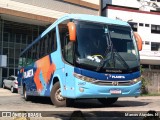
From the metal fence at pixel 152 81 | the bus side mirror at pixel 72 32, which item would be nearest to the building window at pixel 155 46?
the metal fence at pixel 152 81

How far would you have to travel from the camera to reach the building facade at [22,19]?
139 ft

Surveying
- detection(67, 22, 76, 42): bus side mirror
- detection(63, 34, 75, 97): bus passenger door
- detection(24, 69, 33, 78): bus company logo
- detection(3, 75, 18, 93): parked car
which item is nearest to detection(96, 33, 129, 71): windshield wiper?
detection(63, 34, 75, 97): bus passenger door

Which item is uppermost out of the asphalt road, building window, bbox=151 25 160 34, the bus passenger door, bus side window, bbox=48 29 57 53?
building window, bbox=151 25 160 34

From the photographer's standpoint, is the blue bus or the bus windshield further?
the bus windshield

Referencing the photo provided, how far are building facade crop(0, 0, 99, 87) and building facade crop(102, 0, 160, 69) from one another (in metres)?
5.51

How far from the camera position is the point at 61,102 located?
13266mm

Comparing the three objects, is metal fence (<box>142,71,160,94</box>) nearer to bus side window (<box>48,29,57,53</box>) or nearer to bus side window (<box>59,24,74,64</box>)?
bus side window (<box>48,29,57,53</box>)

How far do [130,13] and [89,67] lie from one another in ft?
147

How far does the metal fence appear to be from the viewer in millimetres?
27717

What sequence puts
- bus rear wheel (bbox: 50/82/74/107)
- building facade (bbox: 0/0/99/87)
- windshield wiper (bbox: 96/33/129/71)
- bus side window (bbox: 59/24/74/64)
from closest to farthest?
1. windshield wiper (bbox: 96/33/129/71)
2. bus side window (bbox: 59/24/74/64)
3. bus rear wheel (bbox: 50/82/74/107)
4. building facade (bbox: 0/0/99/87)

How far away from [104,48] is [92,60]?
→ 71 centimetres

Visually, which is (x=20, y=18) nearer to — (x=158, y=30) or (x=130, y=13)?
(x=130, y=13)

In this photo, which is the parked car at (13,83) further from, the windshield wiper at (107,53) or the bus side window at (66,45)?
the windshield wiper at (107,53)

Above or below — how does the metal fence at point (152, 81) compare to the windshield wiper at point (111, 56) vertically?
below
